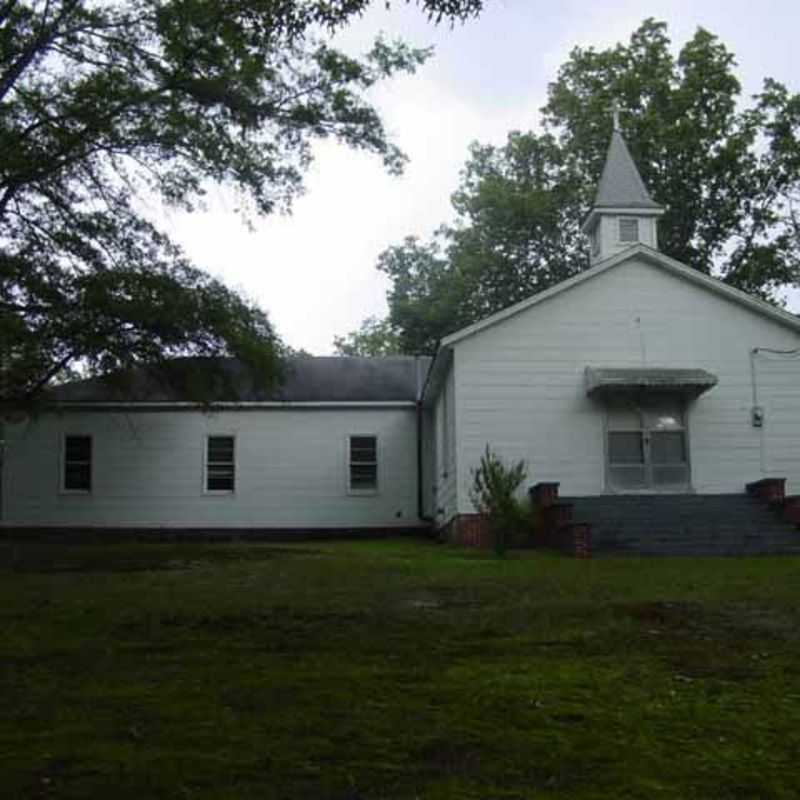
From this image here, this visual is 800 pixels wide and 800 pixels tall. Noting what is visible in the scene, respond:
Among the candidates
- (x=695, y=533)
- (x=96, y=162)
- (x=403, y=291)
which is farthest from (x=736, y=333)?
(x=403, y=291)

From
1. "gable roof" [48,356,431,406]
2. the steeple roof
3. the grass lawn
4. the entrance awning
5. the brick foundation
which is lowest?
the grass lawn

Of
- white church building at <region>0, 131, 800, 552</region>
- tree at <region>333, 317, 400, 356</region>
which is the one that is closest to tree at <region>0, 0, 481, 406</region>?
white church building at <region>0, 131, 800, 552</region>

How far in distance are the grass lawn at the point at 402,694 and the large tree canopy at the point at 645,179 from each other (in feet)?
103

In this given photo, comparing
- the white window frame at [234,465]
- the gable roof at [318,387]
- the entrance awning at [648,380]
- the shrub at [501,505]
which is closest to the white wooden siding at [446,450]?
the gable roof at [318,387]

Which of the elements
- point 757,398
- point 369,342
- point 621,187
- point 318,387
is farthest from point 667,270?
point 369,342

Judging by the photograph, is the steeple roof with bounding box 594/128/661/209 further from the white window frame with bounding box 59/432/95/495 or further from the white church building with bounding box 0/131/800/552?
the white window frame with bounding box 59/432/95/495

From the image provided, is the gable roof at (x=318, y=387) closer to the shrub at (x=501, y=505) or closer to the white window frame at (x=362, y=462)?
the white window frame at (x=362, y=462)

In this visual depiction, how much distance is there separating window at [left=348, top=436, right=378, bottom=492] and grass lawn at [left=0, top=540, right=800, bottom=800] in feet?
56.7

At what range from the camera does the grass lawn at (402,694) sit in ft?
14.1

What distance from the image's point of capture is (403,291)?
154ft

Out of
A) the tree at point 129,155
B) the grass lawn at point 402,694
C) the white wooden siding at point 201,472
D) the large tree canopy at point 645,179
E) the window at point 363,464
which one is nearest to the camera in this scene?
the grass lawn at point 402,694

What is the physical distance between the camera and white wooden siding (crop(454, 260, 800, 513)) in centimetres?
2278

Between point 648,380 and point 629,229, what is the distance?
7.06 meters

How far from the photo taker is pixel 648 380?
22.1 m
